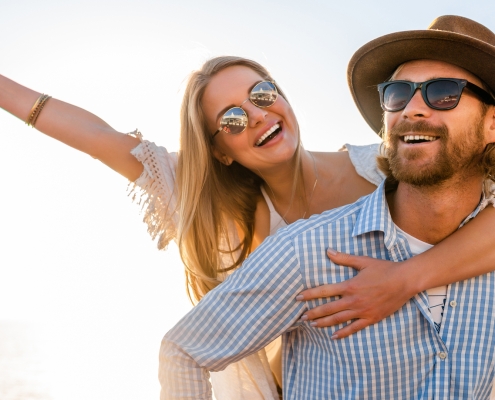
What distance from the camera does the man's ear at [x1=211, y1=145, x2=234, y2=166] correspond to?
406 centimetres

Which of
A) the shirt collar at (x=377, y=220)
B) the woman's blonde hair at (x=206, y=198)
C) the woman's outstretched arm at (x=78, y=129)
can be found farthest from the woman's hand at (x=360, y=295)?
the woman's outstretched arm at (x=78, y=129)

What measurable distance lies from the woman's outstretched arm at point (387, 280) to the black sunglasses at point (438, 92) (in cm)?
60

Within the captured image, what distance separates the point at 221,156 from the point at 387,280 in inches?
69.0

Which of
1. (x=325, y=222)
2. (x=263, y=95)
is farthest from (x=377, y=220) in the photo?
(x=263, y=95)

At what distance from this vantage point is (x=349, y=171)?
4.09m

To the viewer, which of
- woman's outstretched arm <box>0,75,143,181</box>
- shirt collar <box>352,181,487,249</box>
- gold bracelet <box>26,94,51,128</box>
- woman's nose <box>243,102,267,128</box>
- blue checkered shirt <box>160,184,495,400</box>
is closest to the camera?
blue checkered shirt <box>160,184,495,400</box>

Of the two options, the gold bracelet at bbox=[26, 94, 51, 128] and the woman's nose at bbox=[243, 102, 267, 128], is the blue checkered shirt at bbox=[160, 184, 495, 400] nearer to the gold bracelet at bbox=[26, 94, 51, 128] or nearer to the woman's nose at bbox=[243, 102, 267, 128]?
the woman's nose at bbox=[243, 102, 267, 128]

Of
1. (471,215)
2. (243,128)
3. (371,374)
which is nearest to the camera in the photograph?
(371,374)

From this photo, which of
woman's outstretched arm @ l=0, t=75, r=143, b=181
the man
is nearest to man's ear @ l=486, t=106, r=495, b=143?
the man

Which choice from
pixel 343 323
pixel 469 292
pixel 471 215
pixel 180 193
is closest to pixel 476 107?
pixel 471 215

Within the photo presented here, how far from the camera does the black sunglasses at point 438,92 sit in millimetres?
2564

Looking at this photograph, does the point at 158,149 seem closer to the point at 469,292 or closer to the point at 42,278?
the point at 469,292

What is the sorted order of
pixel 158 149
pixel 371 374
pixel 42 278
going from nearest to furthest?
pixel 371 374 → pixel 158 149 → pixel 42 278

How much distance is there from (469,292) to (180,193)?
6.15 feet
